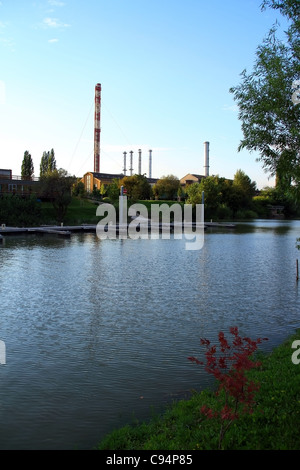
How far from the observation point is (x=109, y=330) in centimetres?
1295

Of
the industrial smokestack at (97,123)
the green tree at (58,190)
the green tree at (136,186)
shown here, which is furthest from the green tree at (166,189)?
the green tree at (58,190)

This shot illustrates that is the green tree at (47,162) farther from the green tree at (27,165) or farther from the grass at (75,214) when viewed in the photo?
the grass at (75,214)

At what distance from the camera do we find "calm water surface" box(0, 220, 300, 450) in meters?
7.71

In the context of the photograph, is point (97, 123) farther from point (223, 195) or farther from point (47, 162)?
point (223, 195)

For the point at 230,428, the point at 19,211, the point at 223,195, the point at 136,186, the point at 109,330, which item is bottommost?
the point at 109,330

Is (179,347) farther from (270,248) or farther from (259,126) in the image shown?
(270,248)

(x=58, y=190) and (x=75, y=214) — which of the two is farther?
(x=75, y=214)

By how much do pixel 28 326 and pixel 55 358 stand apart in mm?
3128

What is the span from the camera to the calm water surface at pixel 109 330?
7707 millimetres

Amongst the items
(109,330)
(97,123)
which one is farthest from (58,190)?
(97,123)

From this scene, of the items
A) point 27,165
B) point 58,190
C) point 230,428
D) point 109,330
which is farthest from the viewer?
point 27,165

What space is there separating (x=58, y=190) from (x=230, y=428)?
58.5 meters

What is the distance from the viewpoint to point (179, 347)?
11.3 metres

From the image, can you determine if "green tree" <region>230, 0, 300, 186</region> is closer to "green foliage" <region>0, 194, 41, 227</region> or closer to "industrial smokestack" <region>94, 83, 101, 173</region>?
"green foliage" <region>0, 194, 41, 227</region>
